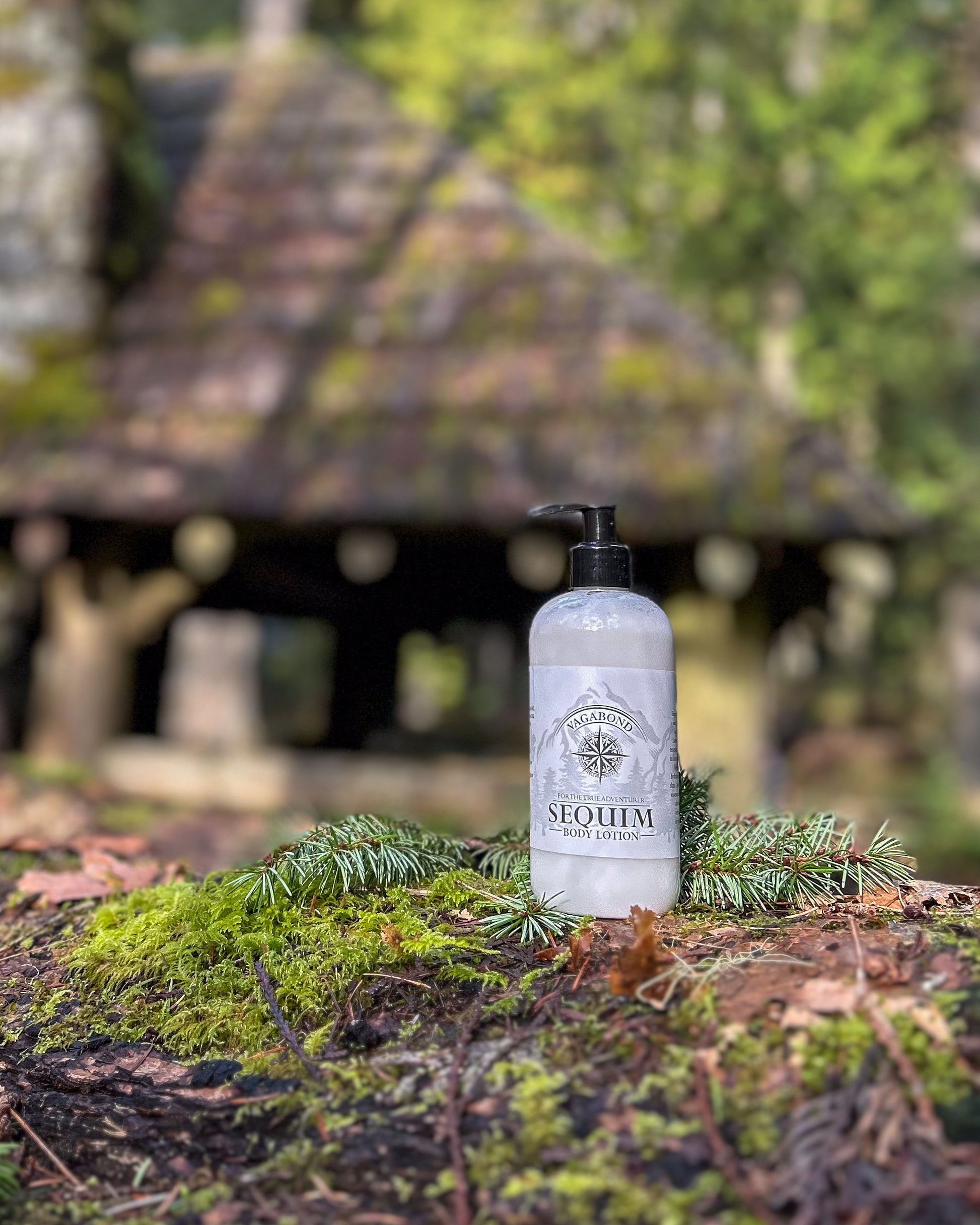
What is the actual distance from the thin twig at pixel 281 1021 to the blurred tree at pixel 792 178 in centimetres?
1109

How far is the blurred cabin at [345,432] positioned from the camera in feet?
17.5

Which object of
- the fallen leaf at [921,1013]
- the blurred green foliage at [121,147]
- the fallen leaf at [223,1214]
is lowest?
the fallen leaf at [223,1214]

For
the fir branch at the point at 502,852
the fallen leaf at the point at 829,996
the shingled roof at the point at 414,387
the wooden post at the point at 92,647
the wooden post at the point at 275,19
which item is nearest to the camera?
the fallen leaf at the point at 829,996

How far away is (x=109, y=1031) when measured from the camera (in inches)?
57.9

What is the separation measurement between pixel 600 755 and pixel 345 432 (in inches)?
173

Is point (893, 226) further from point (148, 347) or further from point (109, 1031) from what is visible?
point (109, 1031)

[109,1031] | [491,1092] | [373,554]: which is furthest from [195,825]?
[491,1092]

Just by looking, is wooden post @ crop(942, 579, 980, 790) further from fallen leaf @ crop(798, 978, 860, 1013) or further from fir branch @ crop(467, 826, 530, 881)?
fallen leaf @ crop(798, 978, 860, 1013)

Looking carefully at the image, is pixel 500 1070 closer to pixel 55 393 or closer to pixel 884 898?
pixel 884 898

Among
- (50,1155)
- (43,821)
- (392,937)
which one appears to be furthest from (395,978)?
(43,821)

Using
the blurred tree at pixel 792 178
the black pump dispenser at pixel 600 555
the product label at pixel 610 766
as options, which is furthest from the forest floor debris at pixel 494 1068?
the blurred tree at pixel 792 178

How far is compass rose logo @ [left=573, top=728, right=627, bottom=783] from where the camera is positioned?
1.51 meters

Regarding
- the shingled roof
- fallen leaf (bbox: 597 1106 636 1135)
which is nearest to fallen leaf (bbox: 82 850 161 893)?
fallen leaf (bbox: 597 1106 636 1135)

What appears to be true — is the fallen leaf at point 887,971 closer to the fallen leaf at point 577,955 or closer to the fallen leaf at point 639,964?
the fallen leaf at point 639,964
